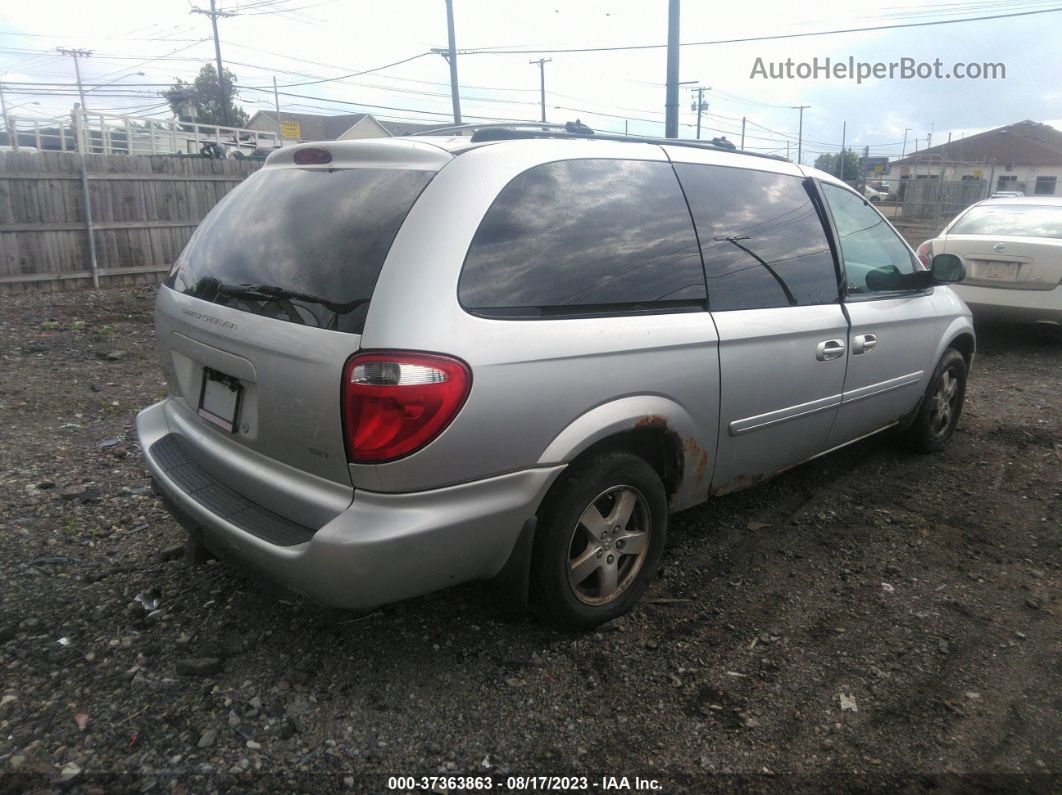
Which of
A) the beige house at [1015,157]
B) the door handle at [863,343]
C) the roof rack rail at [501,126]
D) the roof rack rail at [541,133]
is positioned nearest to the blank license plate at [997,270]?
the door handle at [863,343]

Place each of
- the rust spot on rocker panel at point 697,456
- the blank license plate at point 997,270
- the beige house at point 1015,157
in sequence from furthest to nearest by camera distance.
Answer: the beige house at point 1015,157
the blank license plate at point 997,270
the rust spot on rocker panel at point 697,456

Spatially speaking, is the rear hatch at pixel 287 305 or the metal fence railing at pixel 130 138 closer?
the rear hatch at pixel 287 305

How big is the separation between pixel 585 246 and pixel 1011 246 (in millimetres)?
6964

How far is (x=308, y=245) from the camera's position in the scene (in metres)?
2.50

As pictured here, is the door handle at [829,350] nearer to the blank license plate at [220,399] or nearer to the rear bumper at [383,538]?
the rear bumper at [383,538]

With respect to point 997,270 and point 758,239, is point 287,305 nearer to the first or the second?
point 758,239

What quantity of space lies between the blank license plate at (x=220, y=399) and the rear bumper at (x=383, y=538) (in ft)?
0.84

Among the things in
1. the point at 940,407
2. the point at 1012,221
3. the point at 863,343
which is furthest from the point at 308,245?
the point at 1012,221

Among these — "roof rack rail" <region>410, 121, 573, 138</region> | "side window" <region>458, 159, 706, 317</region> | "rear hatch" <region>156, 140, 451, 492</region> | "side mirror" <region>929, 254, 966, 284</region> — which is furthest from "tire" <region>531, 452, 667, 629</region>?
"side mirror" <region>929, 254, 966, 284</region>

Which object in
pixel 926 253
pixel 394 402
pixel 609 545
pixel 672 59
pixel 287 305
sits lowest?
pixel 609 545

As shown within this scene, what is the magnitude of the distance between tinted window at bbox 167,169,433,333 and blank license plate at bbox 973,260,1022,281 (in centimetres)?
745

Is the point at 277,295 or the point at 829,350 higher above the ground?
the point at 277,295

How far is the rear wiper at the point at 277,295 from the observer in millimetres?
2275

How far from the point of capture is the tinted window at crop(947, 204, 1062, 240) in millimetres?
7969
